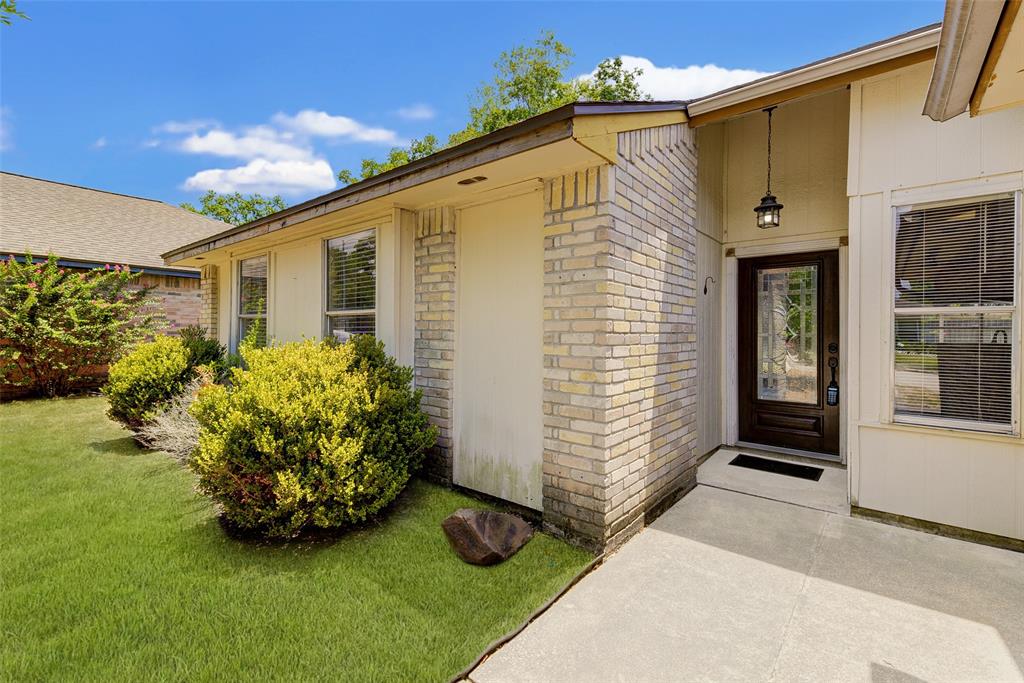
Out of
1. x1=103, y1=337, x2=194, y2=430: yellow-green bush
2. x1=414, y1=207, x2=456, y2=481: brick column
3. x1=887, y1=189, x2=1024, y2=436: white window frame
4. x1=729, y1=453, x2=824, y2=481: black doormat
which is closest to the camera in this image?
x1=887, y1=189, x2=1024, y2=436: white window frame

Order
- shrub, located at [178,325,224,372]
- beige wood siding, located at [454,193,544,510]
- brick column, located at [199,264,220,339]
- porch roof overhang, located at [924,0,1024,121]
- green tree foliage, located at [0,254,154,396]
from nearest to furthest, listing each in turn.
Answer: porch roof overhang, located at [924,0,1024,121]
beige wood siding, located at [454,193,544,510]
shrub, located at [178,325,224,372]
brick column, located at [199,264,220,339]
green tree foliage, located at [0,254,154,396]

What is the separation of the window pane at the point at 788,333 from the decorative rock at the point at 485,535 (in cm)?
361

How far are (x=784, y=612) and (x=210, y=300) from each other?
8.85 metres

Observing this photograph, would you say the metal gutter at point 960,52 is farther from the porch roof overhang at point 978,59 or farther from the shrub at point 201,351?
the shrub at point 201,351

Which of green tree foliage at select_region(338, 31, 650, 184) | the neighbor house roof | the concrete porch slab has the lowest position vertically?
the concrete porch slab

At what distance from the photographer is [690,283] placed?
4.10 metres

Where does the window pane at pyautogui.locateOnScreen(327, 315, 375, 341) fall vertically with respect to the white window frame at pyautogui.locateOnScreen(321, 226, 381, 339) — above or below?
below

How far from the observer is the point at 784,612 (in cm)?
238

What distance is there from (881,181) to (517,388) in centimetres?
317

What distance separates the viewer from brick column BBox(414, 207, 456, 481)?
394 centimetres

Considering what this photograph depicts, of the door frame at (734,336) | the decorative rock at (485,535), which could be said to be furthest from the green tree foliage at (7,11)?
the door frame at (734,336)

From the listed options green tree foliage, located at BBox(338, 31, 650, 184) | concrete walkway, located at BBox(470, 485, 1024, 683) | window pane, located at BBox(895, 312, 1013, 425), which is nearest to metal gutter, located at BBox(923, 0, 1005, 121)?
window pane, located at BBox(895, 312, 1013, 425)

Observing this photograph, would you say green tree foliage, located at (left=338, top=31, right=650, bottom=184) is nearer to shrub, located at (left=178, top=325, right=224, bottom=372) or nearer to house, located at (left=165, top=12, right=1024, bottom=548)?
shrub, located at (left=178, top=325, right=224, bottom=372)

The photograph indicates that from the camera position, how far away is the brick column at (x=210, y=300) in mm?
7646
